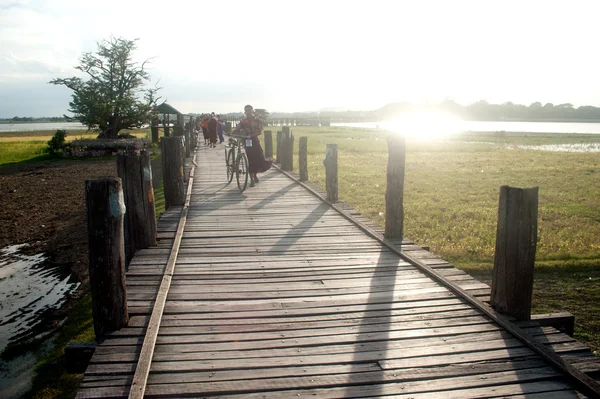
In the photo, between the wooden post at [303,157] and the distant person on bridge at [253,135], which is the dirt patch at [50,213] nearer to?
the distant person on bridge at [253,135]

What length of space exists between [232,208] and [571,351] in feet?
20.7

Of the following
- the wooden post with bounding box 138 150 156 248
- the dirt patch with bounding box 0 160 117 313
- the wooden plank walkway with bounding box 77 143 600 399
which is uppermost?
the wooden post with bounding box 138 150 156 248

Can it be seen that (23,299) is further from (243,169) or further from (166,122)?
(166,122)

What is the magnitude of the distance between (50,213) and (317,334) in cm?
1043

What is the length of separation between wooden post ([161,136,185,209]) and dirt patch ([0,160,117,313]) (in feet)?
5.97

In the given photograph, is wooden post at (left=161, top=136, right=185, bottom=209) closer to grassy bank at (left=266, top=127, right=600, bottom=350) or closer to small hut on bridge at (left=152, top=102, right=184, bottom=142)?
grassy bank at (left=266, top=127, right=600, bottom=350)

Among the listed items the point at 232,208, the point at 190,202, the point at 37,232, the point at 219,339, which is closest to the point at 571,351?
the point at 219,339

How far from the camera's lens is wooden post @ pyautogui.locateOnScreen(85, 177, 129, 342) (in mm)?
3803

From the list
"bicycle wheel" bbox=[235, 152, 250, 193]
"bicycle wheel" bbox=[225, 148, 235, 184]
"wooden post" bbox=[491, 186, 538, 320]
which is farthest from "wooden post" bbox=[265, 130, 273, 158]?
"wooden post" bbox=[491, 186, 538, 320]

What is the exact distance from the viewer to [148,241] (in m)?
6.04

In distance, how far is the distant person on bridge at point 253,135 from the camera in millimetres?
10719

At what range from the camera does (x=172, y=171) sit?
347 inches

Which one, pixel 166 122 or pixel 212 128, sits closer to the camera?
pixel 212 128

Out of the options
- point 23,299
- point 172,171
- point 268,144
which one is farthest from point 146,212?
point 268,144
